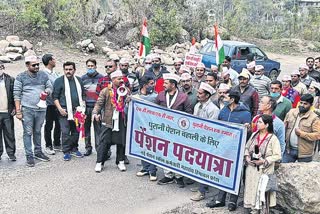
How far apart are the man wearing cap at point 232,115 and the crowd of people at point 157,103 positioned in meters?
0.01

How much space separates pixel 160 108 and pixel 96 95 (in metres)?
1.65

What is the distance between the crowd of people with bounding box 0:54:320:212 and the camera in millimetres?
5883

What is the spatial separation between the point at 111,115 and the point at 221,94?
6.38 ft

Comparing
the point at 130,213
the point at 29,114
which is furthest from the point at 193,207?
the point at 29,114

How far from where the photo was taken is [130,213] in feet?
20.1

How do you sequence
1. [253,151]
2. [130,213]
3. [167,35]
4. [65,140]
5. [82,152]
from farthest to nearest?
[167,35], [82,152], [65,140], [130,213], [253,151]

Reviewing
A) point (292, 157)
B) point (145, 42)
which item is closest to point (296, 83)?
point (292, 157)

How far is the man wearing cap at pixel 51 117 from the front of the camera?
27.0 feet

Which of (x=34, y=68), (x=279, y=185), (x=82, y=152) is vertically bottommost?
(x=82, y=152)

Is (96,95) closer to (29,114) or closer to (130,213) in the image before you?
(29,114)

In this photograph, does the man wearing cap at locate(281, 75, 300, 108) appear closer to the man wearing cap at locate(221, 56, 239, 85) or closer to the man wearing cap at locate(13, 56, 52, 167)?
the man wearing cap at locate(221, 56, 239, 85)

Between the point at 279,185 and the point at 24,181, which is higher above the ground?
the point at 279,185

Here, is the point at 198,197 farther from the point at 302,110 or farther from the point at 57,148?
the point at 57,148

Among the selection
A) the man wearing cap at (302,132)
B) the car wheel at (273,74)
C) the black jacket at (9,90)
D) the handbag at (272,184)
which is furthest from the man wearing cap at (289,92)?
the car wheel at (273,74)
